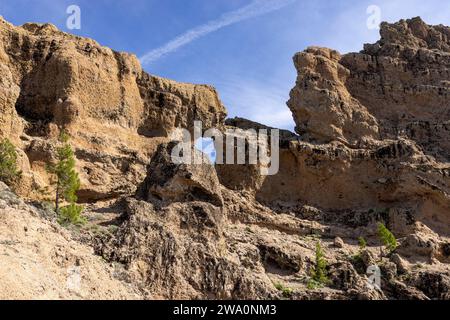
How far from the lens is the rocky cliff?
2827cm

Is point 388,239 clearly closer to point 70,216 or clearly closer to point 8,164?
point 70,216

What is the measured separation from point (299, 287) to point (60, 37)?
2808 centimetres

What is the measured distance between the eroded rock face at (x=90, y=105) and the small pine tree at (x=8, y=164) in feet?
8.33

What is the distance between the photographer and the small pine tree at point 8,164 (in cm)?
3234

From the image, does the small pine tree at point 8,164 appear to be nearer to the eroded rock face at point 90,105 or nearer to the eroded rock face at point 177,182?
the eroded rock face at point 90,105

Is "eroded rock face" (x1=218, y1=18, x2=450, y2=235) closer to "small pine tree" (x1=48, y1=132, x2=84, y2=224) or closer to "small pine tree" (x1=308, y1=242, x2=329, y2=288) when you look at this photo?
"small pine tree" (x1=308, y1=242, x2=329, y2=288)

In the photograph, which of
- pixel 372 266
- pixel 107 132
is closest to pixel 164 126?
pixel 107 132

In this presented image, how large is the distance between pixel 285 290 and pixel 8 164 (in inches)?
661

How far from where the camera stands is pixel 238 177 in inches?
1901

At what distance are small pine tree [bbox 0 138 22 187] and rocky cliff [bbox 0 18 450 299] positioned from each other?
3.77 feet

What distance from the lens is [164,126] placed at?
1943 inches

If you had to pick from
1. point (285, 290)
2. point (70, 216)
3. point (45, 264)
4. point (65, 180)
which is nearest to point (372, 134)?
point (285, 290)

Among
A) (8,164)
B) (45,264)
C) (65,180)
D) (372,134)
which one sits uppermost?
(372,134)

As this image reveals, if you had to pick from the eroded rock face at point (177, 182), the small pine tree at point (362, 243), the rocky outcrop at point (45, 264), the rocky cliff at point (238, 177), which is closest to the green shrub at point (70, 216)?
the rocky cliff at point (238, 177)
